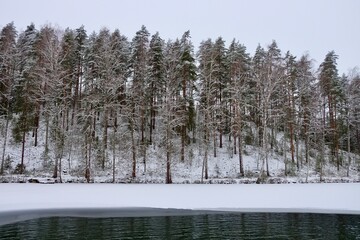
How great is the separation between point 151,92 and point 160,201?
19.0 metres

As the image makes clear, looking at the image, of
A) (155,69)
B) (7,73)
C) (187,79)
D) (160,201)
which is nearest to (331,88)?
(187,79)

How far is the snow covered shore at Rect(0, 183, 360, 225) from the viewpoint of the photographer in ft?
50.1

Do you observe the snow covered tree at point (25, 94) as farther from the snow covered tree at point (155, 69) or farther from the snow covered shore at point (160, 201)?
the snow covered tree at point (155, 69)

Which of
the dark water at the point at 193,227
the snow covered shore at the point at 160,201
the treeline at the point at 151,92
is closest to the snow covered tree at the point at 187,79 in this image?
the treeline at the point at 151,92

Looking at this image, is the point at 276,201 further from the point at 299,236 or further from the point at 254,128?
the point at 254,128

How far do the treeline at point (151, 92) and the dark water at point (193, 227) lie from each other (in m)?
11.9

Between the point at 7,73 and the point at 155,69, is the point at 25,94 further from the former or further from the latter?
the point at 155,69

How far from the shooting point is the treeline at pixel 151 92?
2661 cm

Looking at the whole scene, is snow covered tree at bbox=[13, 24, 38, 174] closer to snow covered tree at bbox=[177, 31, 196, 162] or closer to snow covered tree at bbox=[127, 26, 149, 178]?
snow covered tree at bbox=[127, 26, 149, 178]

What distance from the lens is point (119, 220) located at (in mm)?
13422

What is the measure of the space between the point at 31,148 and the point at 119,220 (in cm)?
2362

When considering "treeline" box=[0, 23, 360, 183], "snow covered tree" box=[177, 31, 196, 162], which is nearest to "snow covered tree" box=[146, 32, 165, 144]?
"treeline" box=[0, 23, 360, 183]

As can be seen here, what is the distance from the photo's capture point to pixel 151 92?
34.5 m

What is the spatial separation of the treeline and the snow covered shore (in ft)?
19.8
